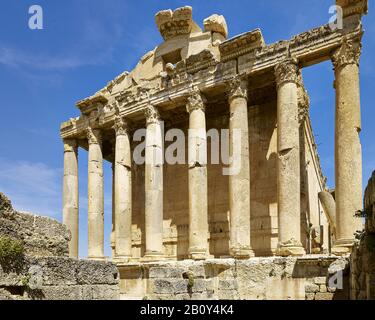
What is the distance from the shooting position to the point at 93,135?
2106cm

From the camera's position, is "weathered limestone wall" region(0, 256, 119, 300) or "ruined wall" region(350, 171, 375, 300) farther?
"ruined wall" region(350, 171, 375, 300)

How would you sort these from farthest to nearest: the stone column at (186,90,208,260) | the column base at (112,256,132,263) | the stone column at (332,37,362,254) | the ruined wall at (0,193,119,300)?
the column base at (112,256,132,263)
the stone column at (186,90,208,260)
the stone column at (332,37,362,254)
the ruined wall at (0,193,119,300)

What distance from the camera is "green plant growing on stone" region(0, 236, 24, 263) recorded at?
5582mm

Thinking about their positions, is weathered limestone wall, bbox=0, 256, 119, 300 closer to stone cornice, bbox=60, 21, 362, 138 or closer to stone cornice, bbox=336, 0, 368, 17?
stone cornice, bbox=60, 21, 362, 138

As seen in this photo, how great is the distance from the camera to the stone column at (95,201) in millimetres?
20031

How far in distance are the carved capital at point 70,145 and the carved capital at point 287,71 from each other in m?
11.4

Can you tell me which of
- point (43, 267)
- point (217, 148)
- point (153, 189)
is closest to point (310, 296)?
point (43, 267)

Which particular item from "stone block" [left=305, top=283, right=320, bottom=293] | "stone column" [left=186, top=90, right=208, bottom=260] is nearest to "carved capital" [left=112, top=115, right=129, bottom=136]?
"stone column" [left=186, top=90, right=208, bottom=260]

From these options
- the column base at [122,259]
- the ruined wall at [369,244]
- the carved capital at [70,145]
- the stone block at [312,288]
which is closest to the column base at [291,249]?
the stone block at [312,288]

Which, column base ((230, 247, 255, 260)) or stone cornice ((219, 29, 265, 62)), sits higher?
stone cornice ((219, 29, 265, 62))

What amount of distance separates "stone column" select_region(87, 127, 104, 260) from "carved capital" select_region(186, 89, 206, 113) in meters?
5.71

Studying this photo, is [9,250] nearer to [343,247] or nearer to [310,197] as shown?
[343,247]
